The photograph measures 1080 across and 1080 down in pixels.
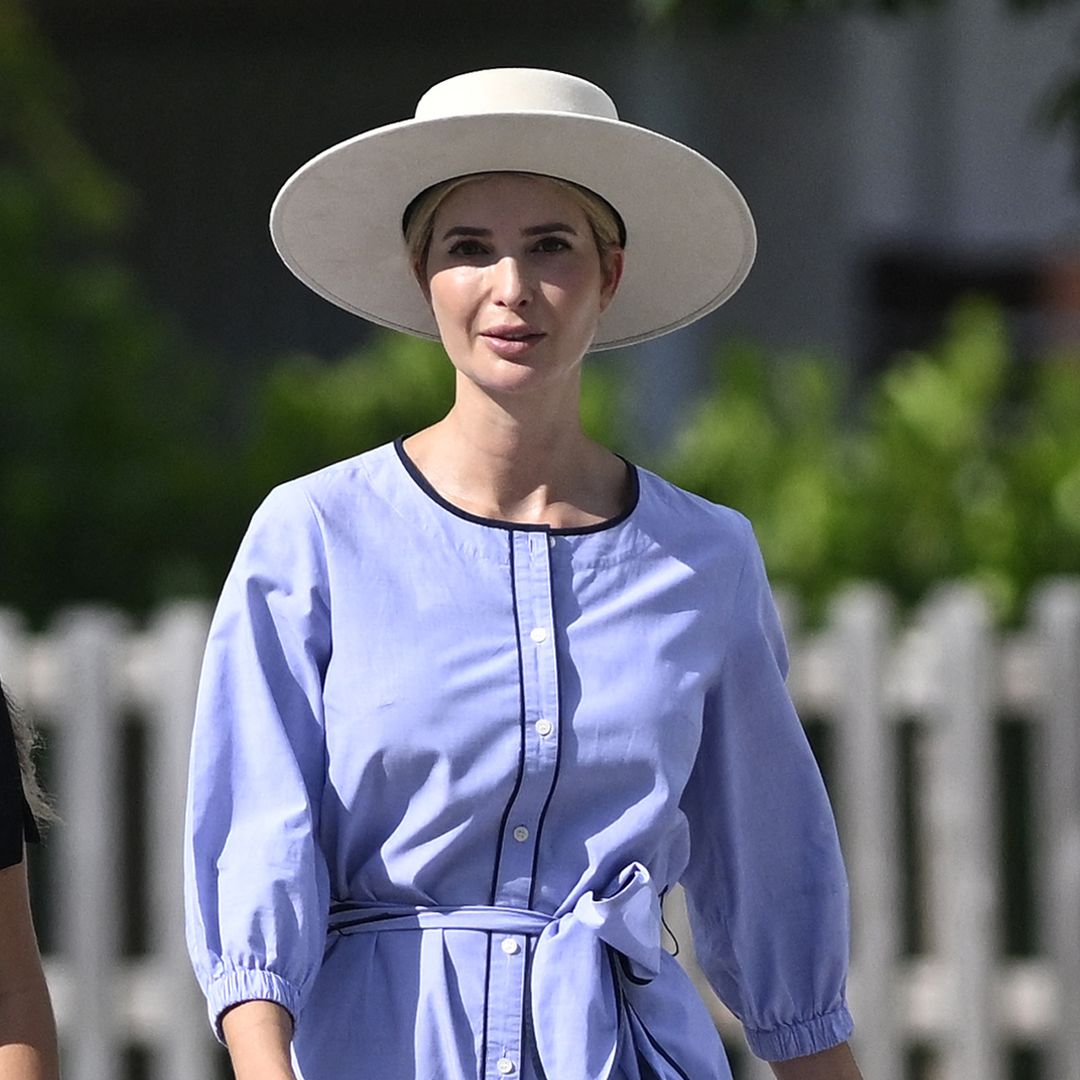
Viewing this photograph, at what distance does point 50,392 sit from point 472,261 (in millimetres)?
4529

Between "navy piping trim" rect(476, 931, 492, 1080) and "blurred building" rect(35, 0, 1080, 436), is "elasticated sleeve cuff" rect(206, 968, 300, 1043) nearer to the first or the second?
A: "navy piping trim" rect(476, 931, 492, 1080)

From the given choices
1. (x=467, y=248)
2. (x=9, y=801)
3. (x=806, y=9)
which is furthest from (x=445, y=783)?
(x=806, y=9)

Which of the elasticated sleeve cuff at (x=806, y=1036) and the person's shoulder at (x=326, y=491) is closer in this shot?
the person's shoulder at (x=326, y=491)

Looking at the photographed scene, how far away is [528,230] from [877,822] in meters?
3.23

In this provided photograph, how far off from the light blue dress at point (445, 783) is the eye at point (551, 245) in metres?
0.26

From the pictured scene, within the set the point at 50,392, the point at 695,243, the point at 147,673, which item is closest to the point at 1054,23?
the point at 50,392

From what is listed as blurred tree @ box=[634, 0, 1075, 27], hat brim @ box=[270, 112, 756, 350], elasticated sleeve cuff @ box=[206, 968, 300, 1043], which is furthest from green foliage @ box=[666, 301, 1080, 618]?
elasticated sleeve cuff @ box=[206, 968, 300, 1043]

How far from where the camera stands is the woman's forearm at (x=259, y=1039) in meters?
2.04

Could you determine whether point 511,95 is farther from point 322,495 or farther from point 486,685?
point 486,685

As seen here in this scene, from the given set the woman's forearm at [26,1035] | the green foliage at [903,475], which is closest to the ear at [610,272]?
the woman's forearm at [26,1035]

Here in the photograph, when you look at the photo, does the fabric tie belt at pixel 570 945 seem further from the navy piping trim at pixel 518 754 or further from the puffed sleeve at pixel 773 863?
the puffed sleeve at pixel 773 863

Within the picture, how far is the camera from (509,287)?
2.21 metres

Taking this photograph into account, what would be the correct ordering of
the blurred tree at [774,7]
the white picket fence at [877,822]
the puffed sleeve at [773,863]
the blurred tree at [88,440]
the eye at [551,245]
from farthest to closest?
the blurred tree at [88,440] → the white picket fence at [877,822] → the blurred tree at [774,7] → the puffed sleeve at [773,863] → the eye at [551,245]

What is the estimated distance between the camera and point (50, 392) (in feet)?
21.5
